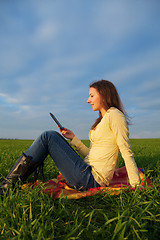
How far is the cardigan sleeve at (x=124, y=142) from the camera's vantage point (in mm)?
3154

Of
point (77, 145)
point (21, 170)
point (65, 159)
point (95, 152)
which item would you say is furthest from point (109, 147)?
point (21, 170)

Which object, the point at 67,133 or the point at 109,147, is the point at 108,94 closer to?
the point at 109,147

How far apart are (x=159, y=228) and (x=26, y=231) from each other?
164 cm

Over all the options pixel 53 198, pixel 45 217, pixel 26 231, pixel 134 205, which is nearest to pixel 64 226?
pixel 45 217

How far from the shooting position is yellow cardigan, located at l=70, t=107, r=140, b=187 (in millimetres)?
3195

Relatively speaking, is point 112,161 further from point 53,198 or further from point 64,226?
point 64,226

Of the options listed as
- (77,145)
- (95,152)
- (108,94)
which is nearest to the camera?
(95,152)

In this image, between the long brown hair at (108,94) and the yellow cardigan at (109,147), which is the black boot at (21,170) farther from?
the long brown hair at (108,94)

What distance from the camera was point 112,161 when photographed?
3.49 m

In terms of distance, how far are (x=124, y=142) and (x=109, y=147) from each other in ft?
1.21

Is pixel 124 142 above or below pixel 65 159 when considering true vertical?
above

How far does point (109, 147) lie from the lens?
3479mm

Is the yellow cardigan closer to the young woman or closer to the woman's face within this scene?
the young woman

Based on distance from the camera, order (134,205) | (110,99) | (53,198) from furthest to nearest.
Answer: (110,99) → (53,198) → (134,205)
